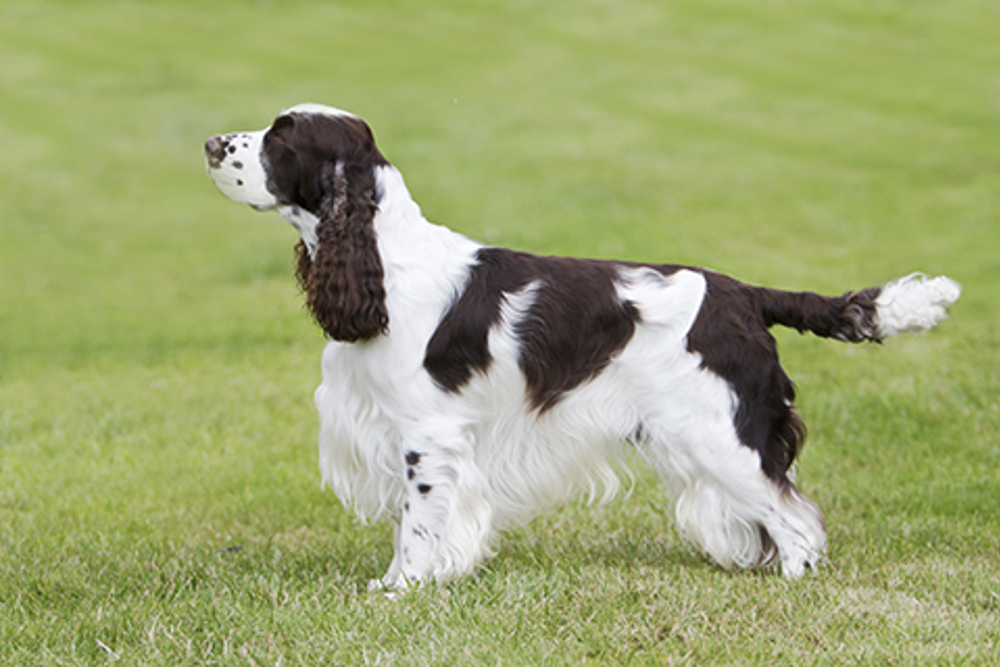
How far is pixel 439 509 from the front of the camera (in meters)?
4.86

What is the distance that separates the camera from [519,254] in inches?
199

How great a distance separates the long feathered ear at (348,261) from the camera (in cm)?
464

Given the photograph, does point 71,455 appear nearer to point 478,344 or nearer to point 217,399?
point 217,399

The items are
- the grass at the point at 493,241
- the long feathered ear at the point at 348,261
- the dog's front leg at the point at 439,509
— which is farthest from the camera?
the dog's front leg at the point at 439,509

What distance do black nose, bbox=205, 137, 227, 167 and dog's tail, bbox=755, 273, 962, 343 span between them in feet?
7.42

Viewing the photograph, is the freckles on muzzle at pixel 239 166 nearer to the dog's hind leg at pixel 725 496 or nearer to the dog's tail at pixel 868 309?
the dog's hind leg at pixel 725 496

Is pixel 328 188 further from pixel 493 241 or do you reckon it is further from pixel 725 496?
pixel 493 241

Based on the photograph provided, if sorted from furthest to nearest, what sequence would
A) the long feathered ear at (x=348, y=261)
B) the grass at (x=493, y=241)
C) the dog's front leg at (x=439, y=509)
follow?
the dog's front leg at (x=439, y=509)
the long feathered ear at (x=348, y=261)
the grass at (x=493, y=241)

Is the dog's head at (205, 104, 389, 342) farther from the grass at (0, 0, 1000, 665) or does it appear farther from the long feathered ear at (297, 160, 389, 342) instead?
the grass at (0, 0, 1000, 665)

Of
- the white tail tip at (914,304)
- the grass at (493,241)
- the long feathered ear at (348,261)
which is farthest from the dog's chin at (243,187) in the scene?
the white tail tip at (914,304)

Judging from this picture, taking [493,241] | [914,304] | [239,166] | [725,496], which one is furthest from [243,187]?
[493,241]

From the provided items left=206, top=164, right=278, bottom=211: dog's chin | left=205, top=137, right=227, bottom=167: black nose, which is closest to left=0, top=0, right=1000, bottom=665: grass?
left=206, top=164, right=278, bottom=211: dog's chin

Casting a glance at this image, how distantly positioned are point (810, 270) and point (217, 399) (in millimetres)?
6409

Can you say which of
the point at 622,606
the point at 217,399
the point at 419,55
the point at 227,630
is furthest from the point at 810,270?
the point at 419,55
